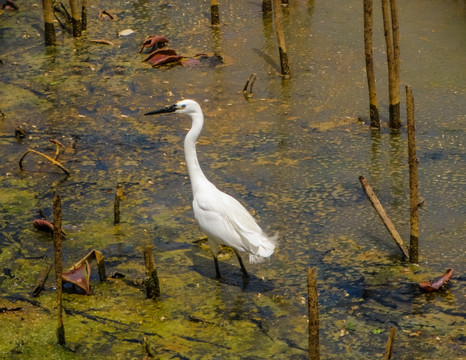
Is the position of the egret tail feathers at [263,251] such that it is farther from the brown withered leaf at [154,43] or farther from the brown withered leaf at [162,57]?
the brown withered leaf at [154,43]

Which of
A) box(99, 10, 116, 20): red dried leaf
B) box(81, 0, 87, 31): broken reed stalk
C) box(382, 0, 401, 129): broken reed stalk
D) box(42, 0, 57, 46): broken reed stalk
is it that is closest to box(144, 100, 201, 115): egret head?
box(382, 0, 401, 129): broken reed stalk

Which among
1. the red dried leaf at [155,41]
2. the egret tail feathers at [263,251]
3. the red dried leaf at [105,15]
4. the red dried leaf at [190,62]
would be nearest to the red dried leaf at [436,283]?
the egret tail feathers at [263,251]

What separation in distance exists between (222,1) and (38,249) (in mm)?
7648

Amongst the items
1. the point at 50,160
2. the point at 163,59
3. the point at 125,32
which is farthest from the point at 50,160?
the point at 125,32

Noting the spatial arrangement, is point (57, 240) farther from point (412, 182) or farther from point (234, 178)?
point (234, 178)

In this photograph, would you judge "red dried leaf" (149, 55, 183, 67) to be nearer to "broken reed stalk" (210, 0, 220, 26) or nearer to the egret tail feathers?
"broken reed stalk" (210, 0, 220, 26)

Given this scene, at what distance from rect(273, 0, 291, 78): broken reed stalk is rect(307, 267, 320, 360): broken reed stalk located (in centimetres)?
631

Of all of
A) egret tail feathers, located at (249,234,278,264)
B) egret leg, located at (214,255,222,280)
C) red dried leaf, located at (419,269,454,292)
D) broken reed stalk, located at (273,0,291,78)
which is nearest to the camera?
red dried leaf, located at (419,269,454,292)

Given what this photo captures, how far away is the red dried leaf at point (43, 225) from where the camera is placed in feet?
24.4

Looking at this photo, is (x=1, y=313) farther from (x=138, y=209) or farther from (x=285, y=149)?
(x=285, y=149)

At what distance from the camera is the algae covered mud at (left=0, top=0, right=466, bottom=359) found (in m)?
6.20

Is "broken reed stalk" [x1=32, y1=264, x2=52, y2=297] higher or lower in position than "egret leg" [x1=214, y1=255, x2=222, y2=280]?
higher

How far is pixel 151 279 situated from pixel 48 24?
22.6 ft

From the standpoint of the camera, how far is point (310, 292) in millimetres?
4906
